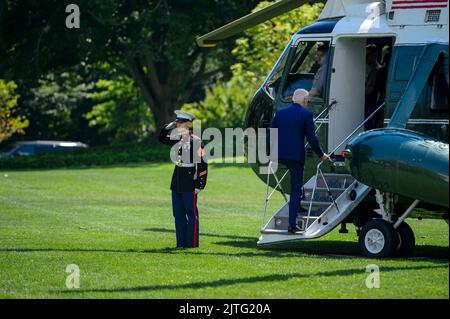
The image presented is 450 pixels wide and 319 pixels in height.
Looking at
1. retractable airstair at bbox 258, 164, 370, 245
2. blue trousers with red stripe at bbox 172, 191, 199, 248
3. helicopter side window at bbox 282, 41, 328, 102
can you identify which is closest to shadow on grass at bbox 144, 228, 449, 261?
retractable airstair at bbox 258, 164, 370, 245

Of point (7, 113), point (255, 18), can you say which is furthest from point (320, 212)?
point (7, 113)

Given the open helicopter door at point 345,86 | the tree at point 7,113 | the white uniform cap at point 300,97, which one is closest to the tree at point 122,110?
the tree at point 7,113

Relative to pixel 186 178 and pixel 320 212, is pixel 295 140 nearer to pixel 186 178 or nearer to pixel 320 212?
pixel 320 212

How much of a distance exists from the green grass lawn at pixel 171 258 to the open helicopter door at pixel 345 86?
1.89m

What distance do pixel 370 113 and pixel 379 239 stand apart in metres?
2.94

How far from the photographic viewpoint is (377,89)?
54.4ft

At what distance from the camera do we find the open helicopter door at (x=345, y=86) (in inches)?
638

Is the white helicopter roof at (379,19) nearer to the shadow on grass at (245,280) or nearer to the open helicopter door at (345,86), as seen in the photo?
the open helicopter door at (345,86)

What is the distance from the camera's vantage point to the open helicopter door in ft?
53.2

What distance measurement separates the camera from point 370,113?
16.6 meters

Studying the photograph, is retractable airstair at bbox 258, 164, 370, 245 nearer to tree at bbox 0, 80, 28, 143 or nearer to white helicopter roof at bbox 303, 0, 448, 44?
white helicopter roof at bbox 303, 0, 448, 44

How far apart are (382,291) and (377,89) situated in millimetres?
6104
